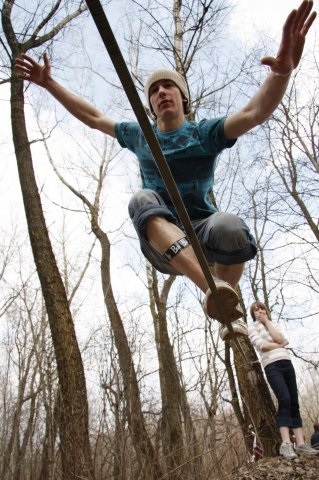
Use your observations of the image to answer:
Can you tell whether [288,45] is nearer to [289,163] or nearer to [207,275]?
[207,275]

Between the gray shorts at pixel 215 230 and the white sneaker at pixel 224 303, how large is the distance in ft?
0.57

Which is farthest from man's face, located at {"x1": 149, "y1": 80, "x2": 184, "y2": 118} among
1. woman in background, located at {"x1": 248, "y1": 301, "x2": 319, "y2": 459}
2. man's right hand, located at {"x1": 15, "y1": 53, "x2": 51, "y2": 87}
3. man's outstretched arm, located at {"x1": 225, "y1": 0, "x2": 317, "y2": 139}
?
woman in background, located at {"x1": 248, "y1": 301, "x2": 319, "y2": 459}

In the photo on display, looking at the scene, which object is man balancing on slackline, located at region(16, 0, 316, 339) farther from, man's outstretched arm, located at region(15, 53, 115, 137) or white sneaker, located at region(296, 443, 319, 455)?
white sneaker, located at region(296, 443, 319, 455)

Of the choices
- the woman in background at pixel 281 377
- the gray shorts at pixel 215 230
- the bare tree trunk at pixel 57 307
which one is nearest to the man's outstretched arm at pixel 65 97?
the gray shorts at pixel 215 230

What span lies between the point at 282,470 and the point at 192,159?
8.46 feet

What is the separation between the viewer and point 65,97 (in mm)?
2096

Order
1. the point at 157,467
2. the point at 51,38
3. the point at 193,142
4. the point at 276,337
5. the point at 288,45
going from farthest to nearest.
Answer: the point at 51,38, the point at 276,337, the point at 157,467, the point at 193,142, the point at 288,45

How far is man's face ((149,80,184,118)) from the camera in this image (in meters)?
1.96

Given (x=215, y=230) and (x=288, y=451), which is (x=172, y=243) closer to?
(x=215, y=230)

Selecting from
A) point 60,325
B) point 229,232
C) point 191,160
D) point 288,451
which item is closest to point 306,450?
point 288,451

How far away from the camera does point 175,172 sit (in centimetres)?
191

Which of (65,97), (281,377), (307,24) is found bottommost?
(281,377)

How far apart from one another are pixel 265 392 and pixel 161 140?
3344 mm

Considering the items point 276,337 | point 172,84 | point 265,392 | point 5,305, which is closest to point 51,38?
point 172,84
